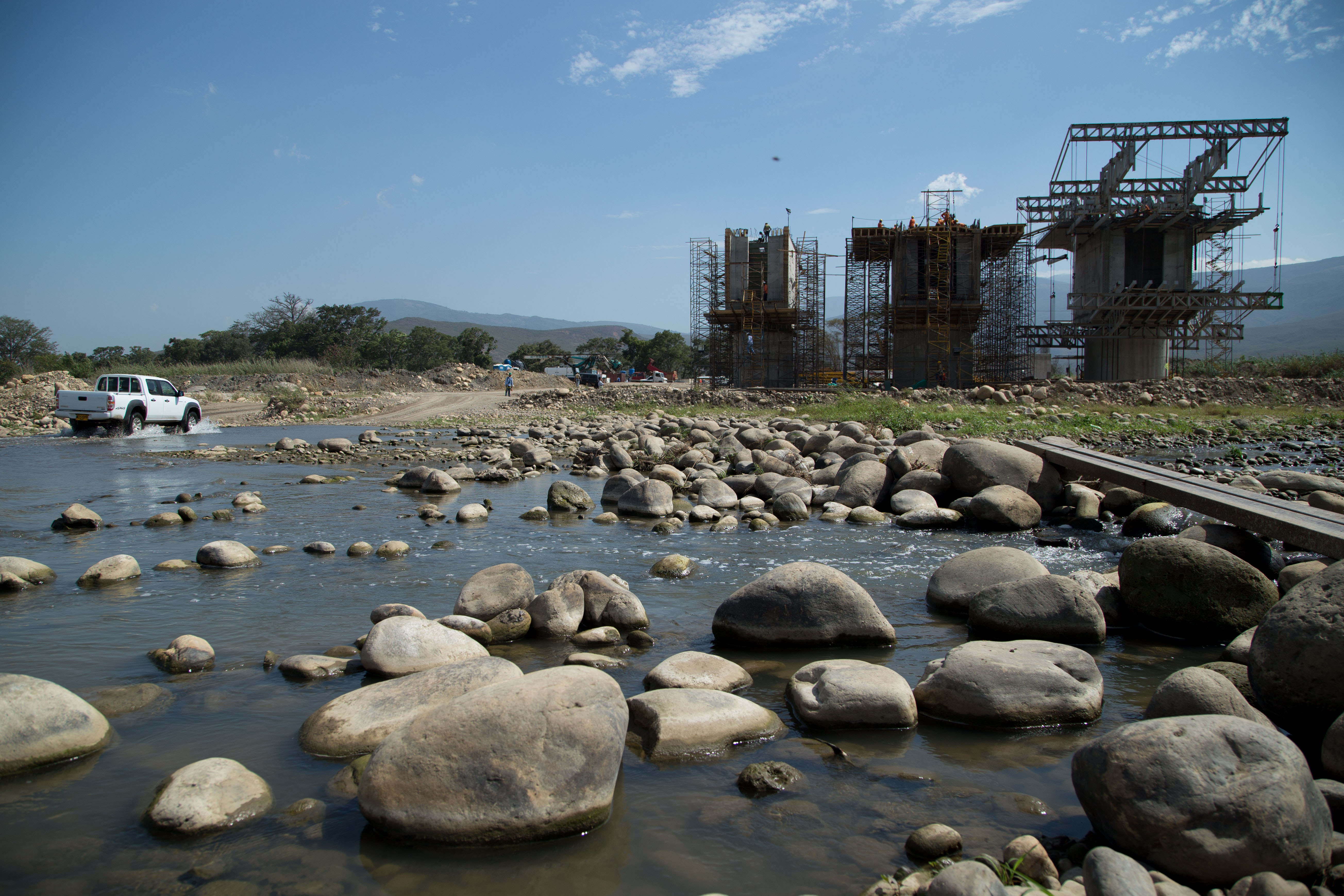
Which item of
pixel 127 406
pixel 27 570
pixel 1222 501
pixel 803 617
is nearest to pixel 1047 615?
pixel 803 617

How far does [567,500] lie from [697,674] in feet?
21.8

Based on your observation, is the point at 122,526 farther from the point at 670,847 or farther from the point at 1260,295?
the point at 1260,295

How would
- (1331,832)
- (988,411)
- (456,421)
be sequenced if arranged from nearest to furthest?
1. (1331,832)
2. (988,411)
3. (456,421)

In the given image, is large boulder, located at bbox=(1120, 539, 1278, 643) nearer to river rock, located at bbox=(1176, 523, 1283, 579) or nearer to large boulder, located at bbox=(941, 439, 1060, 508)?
river rock, located at bbox=(1176, 523, 1283, 579)

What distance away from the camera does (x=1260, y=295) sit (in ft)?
104

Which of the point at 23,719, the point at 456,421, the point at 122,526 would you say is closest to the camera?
the point at 23,719

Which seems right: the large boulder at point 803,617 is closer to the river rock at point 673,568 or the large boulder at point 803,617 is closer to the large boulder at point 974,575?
the large boulder at point 974,575

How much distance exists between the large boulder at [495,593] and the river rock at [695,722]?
5.99 feet

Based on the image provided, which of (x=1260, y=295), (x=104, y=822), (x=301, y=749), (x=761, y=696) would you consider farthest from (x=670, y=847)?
(x=1260, y=295)

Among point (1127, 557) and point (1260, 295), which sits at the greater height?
point (1260, 295)

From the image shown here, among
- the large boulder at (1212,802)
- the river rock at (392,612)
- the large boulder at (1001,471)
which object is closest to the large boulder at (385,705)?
the river rock at (392,612)

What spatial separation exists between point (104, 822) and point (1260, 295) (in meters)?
39.3

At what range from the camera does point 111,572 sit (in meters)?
7.13

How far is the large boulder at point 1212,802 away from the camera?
2.74 metres
